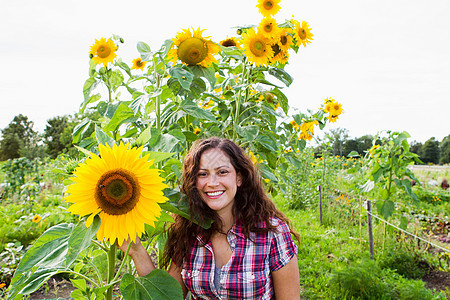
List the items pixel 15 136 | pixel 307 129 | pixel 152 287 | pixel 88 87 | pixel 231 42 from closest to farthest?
1. pixel 152 287
2. pixel 88 87
3. pixel 231 42
4. pixel 307 129
5. pixel 15 136

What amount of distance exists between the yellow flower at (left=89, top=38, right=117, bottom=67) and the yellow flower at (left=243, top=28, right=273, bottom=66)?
2.38 feet

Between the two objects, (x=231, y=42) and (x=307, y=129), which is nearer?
(x=231, y=42)

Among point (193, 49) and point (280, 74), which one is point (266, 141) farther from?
point (193, 49)

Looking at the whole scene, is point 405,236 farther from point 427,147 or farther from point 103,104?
point 427,147

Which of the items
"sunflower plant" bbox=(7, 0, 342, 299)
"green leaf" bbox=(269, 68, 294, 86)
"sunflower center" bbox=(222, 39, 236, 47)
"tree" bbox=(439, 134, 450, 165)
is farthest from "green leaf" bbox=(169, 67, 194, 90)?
"tree" bbox=(439, 134, 450, 165)

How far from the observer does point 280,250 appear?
1.51 metres

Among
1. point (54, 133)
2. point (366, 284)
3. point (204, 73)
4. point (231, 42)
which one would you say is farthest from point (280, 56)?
point (54, 133)

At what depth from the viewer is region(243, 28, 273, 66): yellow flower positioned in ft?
6.21

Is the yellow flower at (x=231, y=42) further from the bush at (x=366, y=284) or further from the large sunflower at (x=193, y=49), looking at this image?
the bush at (x=366, y=284)

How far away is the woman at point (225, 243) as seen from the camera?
1.45 metres

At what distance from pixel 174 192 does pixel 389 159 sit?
10.3 ft

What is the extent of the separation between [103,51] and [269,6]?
109 cm

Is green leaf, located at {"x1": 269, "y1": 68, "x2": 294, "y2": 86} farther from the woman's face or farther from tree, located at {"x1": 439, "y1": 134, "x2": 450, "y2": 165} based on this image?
tree, located at {"x1": 439, "y1": 134, "x2": 450, "y2": 165}

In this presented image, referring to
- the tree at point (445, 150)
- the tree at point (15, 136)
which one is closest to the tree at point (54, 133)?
the tree at point (15, 136)
